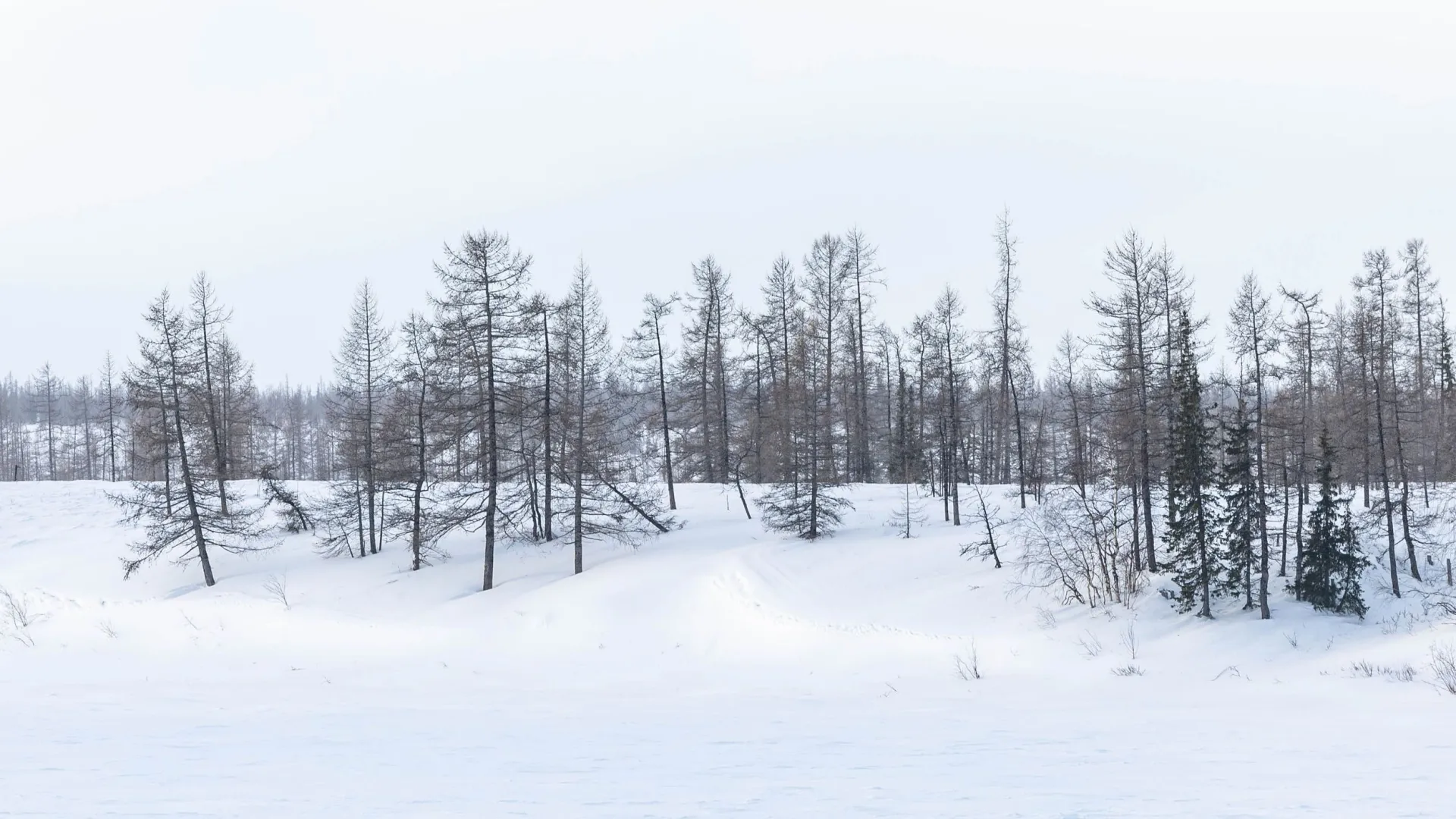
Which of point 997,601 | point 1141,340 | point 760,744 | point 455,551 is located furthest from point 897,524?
point 760,744

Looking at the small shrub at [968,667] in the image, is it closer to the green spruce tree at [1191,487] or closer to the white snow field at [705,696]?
the white snow field at [705,696]

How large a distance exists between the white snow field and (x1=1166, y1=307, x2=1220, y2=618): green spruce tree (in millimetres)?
1196

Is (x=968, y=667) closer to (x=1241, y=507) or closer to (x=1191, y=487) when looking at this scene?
(x=1191, y=487)

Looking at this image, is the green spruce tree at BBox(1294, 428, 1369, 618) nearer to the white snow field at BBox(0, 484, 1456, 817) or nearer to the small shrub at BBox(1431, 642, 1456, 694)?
the white snow field at BBox(0, 484, 1456, 817)

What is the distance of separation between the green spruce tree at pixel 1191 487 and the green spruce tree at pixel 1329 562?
2.72 meters

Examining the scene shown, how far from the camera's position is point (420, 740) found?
32.6 ft

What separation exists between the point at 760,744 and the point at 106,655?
49.9ft

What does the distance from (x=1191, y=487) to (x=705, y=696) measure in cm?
1812

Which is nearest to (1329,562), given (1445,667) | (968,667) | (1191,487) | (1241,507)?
(1241,507)

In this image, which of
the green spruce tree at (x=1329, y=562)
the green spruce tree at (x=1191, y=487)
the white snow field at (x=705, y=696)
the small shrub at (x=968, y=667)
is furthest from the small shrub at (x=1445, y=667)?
the small shrub at (x=968, y=667)

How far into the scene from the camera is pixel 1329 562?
83.7 feet

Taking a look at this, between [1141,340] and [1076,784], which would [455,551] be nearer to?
[1141,340]

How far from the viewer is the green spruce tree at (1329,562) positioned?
25.4 meters

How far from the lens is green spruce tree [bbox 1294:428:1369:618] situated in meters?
25.4
